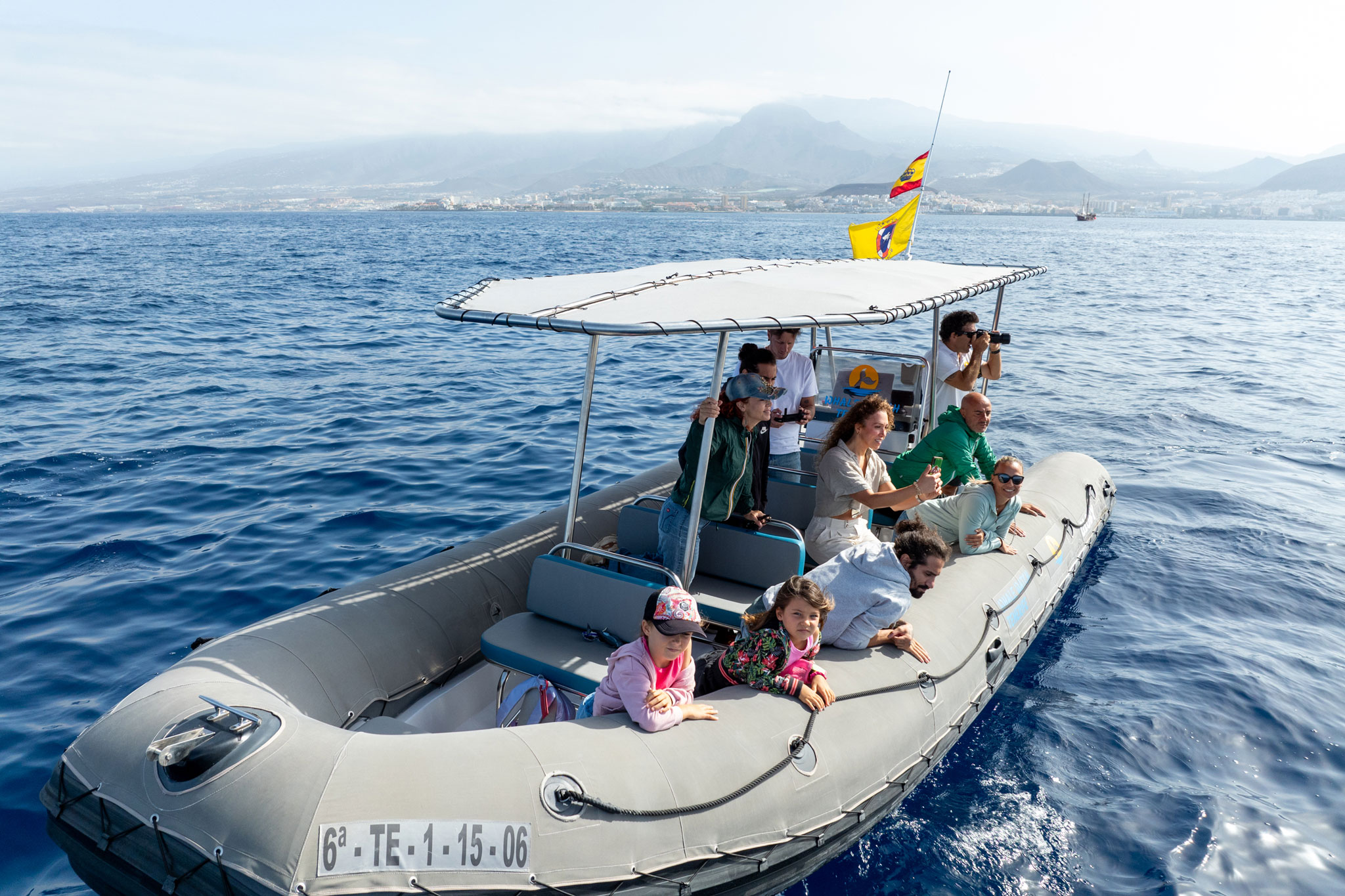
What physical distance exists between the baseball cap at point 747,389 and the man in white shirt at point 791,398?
1527 mm

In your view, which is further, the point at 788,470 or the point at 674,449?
the point at 674,449

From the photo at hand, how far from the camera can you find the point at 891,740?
4539mm

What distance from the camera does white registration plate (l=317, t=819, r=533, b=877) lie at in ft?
10.3

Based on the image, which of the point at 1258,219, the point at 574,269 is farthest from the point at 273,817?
the point at 1258,219

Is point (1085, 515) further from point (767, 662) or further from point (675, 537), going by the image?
point (767, 662)

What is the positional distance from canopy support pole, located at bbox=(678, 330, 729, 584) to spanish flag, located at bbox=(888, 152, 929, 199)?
6.07 meters

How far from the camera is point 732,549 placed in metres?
5.19

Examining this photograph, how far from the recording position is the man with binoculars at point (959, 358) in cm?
661

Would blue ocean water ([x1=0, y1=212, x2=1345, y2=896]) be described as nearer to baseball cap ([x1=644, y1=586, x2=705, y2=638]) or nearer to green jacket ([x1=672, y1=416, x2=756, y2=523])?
baseball cap ([x1=644, y1=586, x2=705, y2=638])

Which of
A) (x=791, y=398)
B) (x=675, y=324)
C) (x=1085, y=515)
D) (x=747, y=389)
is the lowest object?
(x=1085, y=515)

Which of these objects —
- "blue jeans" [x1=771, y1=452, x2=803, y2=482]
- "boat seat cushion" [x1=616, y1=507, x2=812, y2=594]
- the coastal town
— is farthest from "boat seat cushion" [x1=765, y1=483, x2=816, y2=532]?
the coastal town

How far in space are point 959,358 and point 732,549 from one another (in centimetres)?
304

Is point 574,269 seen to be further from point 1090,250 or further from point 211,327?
point 1090,250

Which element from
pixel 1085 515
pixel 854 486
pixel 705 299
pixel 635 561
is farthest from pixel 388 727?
pixel 1085 515
